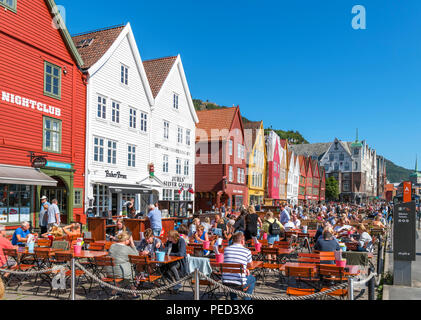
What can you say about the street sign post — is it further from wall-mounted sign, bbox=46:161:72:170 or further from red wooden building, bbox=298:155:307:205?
red wooden building, bbox=298:155:307:205

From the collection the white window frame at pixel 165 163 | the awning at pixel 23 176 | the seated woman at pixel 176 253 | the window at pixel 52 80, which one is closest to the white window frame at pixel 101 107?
the window at pixel 52 80

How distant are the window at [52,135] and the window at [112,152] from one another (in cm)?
403

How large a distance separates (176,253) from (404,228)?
6781 millimetres

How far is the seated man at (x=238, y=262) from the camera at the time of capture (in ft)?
23.8

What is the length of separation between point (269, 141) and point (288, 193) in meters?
14.0

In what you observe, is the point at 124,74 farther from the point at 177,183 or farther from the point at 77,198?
the point at 177,183

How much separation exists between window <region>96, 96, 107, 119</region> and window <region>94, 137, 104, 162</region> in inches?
57.7

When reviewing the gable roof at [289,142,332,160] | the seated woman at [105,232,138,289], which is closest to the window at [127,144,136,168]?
the seated woman at [105,232,138,289]

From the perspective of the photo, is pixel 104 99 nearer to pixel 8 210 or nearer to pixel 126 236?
pixel 8 210

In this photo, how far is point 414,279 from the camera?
11.6m

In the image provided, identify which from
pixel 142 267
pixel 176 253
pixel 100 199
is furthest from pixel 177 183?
pixel 142 267

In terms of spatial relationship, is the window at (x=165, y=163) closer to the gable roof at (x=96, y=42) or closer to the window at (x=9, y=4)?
the gable roof at (x=96, y=42)

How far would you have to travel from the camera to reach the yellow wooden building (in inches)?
1769

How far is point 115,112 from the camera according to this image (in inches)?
944
